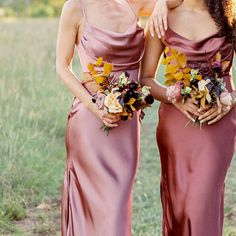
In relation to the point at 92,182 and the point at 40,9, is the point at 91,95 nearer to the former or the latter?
the point at 92,182

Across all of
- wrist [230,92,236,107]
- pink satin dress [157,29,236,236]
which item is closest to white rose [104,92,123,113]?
pink satin dress [157,29,236,236]

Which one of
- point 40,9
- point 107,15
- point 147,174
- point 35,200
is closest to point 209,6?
point 107,15

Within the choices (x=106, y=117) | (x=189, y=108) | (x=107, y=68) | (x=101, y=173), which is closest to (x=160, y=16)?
(x=107, y=68)

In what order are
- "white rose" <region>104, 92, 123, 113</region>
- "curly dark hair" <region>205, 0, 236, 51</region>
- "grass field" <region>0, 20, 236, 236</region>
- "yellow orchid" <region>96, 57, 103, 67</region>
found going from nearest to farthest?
1. "white rose" <region>104, 92, 123, 113</region>
2. "yellow orchid" <region>96, 57, 103, 67</region>
3. "curly dark hair" <region>205, 0, 236, 51</region>
4. "grass field" <region>0, 20, 236, 236</region>

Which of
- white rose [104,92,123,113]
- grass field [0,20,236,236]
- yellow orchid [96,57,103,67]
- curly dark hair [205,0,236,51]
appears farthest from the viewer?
grass field [0,20,236,236]

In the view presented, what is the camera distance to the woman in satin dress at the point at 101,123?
5.26 m

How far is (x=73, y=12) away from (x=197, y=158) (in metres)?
1.11

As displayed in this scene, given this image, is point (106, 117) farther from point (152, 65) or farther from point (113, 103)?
point (152, 65)

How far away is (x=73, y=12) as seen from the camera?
5293 millimetres

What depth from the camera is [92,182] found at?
5.33 m

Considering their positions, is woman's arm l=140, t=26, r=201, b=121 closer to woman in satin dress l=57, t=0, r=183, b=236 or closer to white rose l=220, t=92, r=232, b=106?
woman in satin dress l=57, t=0, r=183, b=236

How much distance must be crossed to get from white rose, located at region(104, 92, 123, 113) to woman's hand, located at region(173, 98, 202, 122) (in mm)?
401

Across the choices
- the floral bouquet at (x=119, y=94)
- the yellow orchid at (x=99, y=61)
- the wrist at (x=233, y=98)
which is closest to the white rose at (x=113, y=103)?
the floral bouquet at (x=119, y=94)

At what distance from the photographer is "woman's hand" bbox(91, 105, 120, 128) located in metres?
5.19
